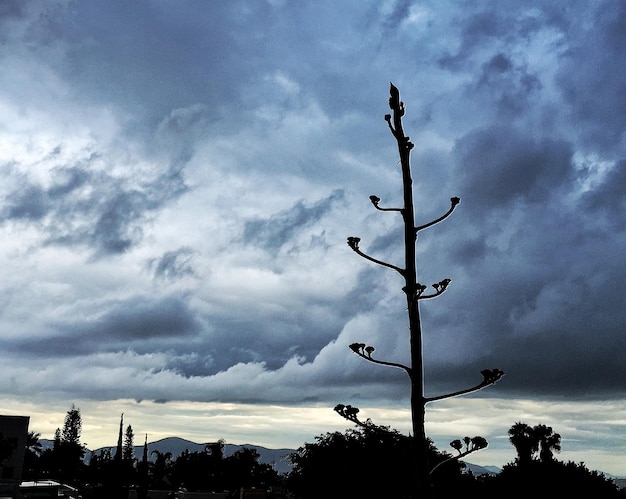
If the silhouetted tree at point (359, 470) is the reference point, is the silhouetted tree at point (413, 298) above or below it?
above

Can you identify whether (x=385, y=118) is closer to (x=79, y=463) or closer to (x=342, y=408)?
(x=342, y=408)

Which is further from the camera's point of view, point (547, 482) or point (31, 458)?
point (31, 458)

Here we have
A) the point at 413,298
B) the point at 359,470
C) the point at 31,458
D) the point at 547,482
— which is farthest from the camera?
the point at 31,458

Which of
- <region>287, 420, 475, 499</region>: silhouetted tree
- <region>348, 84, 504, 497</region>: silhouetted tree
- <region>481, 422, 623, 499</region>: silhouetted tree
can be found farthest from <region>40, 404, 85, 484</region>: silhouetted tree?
<region>348, 84, 504, 497</region>: silhouetted tree

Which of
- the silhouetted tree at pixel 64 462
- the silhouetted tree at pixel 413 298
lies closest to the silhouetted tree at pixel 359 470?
the silhouetted tree at pixel 413 298

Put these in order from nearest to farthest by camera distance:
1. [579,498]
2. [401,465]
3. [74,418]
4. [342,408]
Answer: [342,408] → [579,498] → [401,465] → [74,418]

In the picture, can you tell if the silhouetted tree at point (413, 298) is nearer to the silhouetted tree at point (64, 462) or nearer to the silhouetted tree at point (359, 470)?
the silhouetted tree at point (359, 470)

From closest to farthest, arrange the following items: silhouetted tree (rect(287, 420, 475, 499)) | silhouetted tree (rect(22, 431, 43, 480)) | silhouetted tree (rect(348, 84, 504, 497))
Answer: silhouetted tree (rect(348, 84, 504, 497)) < silhouetted tree (rect(287, 420, 475, 499)) < silhouetted tree (rect(22, 431, 43, 480))

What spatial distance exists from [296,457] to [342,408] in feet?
206

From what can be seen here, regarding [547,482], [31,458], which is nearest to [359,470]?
[547,482]

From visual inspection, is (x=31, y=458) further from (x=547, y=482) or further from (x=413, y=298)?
(x=413, y=298)

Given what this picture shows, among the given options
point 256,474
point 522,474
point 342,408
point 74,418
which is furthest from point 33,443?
point 342,408

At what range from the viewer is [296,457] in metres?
64.9

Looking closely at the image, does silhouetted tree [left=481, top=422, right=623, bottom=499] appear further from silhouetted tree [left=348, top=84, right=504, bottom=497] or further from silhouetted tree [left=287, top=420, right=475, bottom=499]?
silhouetted tree [left=348, top=84, right=504, bottom=497]
